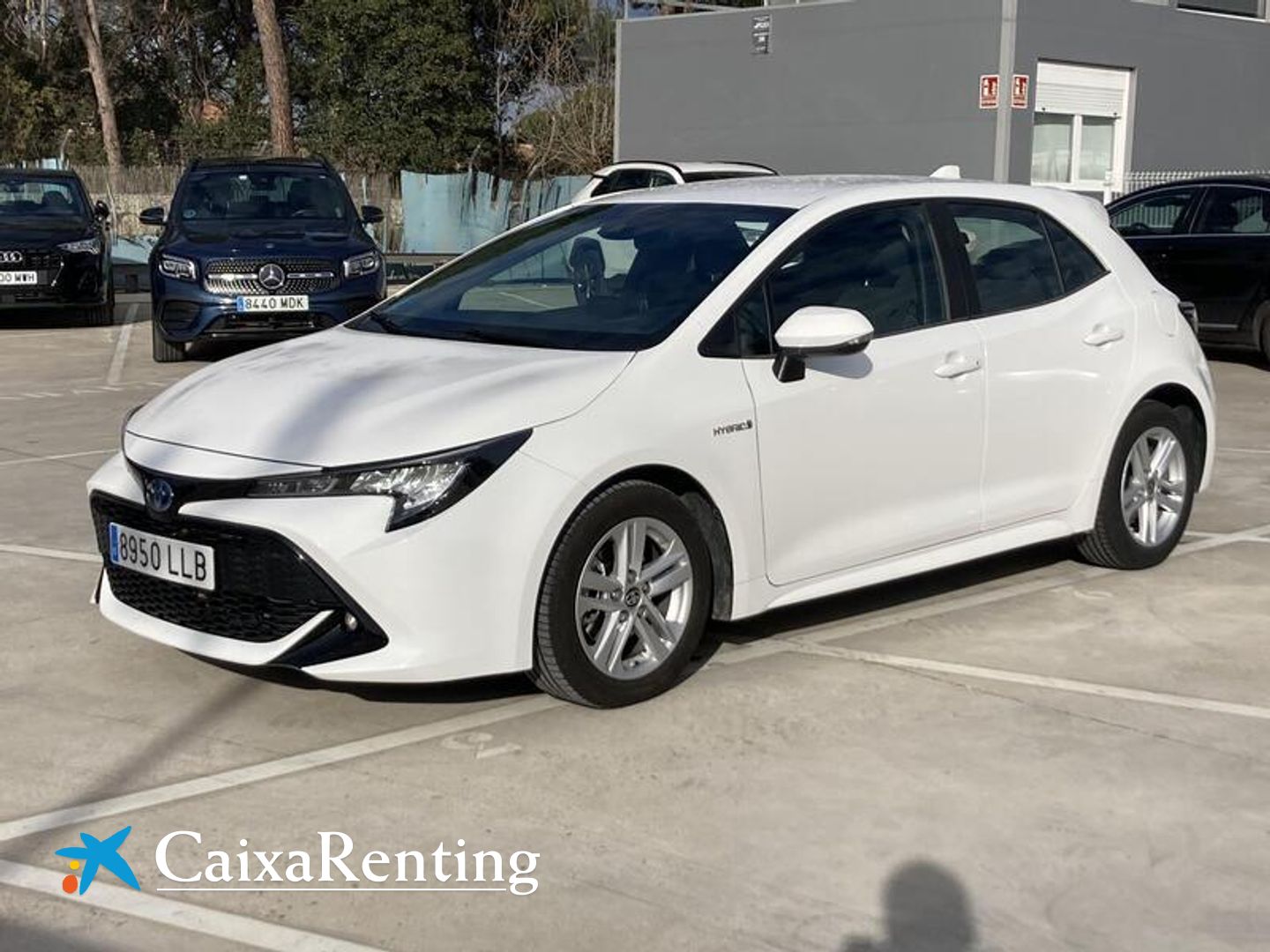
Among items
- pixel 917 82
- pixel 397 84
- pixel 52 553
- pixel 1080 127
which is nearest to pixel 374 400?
pixel 52 553

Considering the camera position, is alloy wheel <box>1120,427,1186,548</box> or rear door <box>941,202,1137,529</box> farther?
alloy wheel <box>1120,427,1186,548</box>

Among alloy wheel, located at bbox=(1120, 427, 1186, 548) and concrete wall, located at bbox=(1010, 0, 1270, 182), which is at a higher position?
concrete wall, located at bbox=(1010, 0, 1270, 182)

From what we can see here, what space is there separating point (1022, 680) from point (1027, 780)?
0.88 m

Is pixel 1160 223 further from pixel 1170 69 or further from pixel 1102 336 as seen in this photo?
pixel 1170 69

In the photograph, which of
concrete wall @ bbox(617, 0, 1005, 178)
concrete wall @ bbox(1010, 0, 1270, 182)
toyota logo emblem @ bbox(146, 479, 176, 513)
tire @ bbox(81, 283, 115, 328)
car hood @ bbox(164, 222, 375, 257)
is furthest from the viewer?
concrete wall @ bbox(617, 0, 1005, 178)

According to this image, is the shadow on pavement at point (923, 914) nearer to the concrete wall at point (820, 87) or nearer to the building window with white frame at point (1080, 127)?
the concrete wall at point (820, 87)

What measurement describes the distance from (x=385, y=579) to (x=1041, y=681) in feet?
7.10

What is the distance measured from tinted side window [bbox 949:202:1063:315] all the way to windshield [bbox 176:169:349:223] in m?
8.70

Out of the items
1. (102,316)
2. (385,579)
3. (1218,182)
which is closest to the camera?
(385,579)

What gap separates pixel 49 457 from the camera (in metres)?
8.96

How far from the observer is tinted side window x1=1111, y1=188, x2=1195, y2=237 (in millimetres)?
13438

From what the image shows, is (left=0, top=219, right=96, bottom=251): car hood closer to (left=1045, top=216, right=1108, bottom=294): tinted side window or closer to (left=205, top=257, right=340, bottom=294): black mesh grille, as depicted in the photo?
(left=205, top=257, right=340, bottom=294): black mesh grille

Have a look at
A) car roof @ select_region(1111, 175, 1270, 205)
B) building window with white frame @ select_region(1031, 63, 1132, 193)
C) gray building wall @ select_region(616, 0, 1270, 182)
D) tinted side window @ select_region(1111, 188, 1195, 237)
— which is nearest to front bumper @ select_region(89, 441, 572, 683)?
tinted side window @ select_region(1111, 188, 1195, 237)

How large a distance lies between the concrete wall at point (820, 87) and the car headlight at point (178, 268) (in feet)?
39.8
